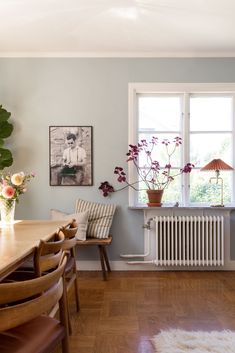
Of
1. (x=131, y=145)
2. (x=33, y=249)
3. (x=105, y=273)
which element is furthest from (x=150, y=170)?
(x=33, y=249)

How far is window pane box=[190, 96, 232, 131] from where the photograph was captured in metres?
4.29

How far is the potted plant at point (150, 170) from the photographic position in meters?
4.07

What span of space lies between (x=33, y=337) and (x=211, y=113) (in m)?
3.62

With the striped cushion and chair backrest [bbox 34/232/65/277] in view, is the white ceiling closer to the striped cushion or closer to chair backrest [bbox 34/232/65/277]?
the striped cushion

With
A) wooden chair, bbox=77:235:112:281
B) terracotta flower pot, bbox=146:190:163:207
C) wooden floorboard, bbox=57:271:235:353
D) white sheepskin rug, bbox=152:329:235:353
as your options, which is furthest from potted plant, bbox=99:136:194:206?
white sheepskin rug, bbox=152:329:235:353

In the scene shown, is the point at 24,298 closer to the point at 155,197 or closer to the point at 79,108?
the point at 155,197

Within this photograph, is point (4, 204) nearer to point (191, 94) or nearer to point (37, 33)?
point (37, 33)

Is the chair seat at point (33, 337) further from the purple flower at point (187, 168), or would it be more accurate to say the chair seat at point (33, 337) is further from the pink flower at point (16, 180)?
the purple flower at point (187, 168)

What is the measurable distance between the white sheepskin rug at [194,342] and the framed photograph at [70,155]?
2192 mm

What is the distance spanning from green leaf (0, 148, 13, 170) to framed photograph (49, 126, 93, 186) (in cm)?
49

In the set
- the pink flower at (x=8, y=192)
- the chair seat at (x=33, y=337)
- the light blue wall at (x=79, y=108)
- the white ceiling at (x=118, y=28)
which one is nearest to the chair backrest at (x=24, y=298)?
the chair seat at (x=33, y=337)

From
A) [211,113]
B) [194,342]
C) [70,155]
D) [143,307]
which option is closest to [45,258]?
[194,342]

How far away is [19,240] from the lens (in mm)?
2041

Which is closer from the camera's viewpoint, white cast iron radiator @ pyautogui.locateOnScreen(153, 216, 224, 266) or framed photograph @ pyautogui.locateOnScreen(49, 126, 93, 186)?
white cast iron radiator @ pyautogui.locateOnScreen(153, 216, 224, 266)
